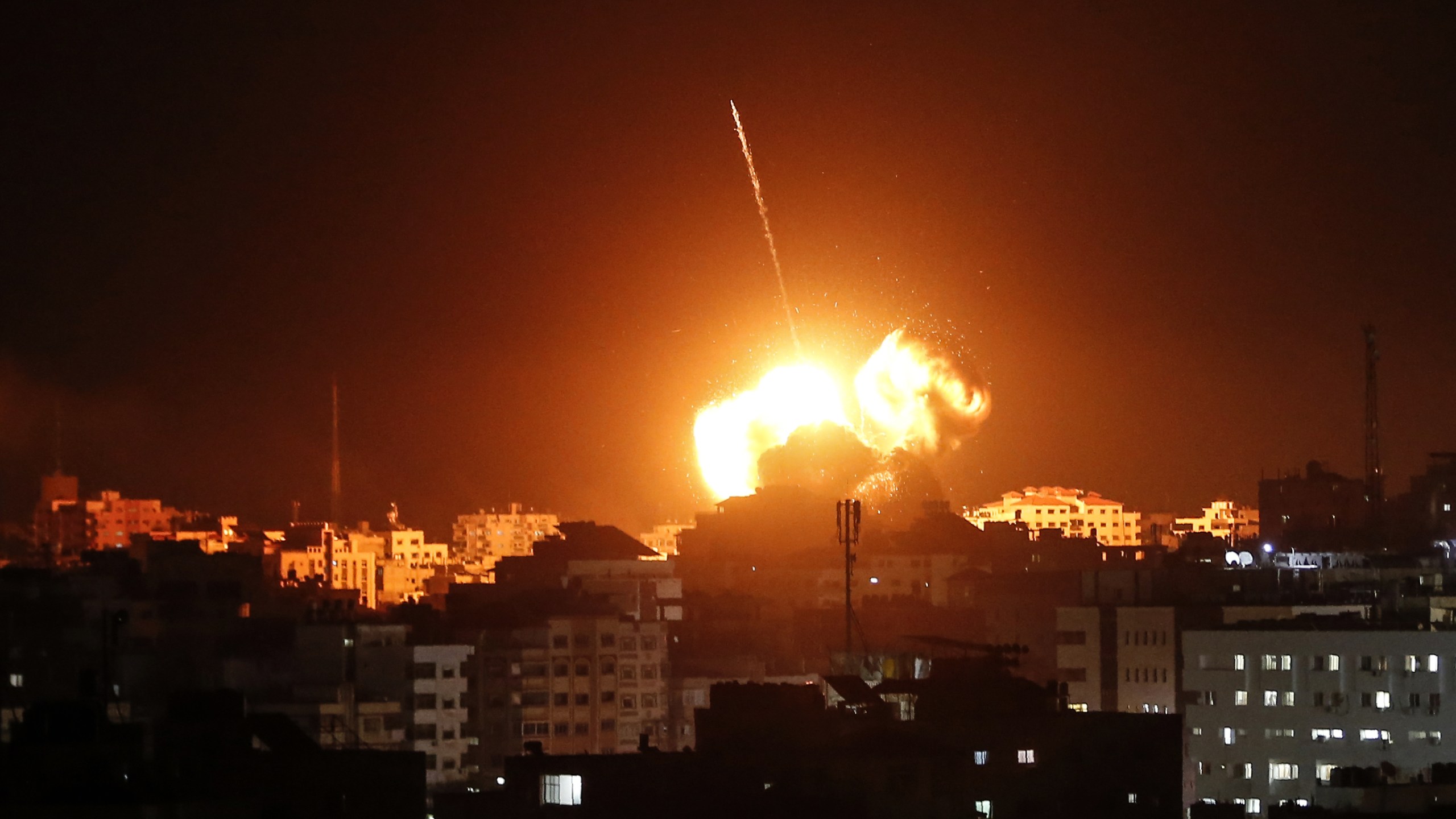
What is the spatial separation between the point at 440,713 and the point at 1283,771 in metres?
13.5

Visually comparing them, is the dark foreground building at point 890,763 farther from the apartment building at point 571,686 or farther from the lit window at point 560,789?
the apartment building at point 571,686

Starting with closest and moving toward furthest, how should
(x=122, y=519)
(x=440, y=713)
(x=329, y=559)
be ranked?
(x=440, y=713)
(x=122, y=519)
(x=329, y=559)

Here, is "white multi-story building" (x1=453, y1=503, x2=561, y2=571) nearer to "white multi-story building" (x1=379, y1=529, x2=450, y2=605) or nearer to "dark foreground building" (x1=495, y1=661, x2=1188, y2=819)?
"white multi-story building" (x1=379, y1=529, x2=450, y2=605)

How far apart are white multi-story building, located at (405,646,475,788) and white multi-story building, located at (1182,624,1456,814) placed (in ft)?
37.6

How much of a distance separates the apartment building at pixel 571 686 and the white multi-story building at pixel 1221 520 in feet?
199

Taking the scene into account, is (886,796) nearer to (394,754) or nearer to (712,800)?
(712,800)

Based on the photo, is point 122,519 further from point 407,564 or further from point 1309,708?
point 1309,708

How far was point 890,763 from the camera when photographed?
Result: 2858cm

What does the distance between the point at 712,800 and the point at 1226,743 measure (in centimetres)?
1714

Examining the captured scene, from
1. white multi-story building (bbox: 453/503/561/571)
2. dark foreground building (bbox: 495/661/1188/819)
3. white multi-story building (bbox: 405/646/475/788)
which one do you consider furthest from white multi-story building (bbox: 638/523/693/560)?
dark foreground building (bbox: 495/661/1188/819)

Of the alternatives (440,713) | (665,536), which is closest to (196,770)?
(440,713)

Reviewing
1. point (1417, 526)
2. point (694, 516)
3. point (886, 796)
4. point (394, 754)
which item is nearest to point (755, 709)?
point (886, 796)

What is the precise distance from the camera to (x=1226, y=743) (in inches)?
1677

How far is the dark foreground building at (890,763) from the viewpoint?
27000 millimetres
